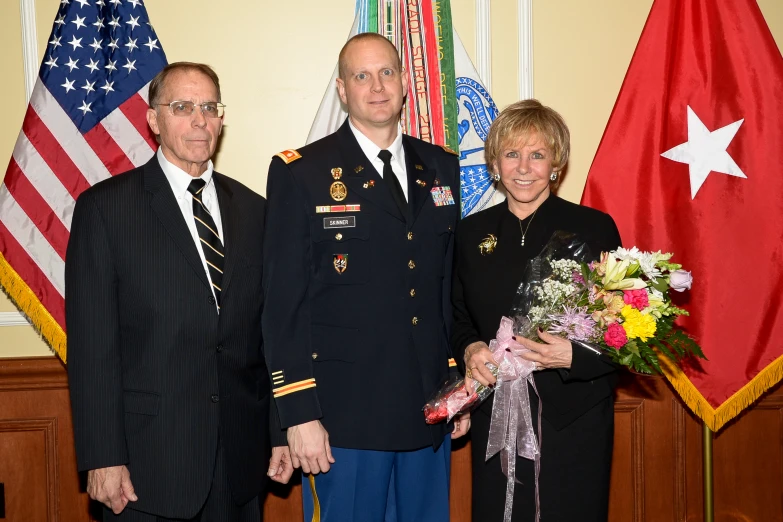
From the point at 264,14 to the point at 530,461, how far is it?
7.37ft

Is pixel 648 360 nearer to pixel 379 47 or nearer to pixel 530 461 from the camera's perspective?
pixel 530 461

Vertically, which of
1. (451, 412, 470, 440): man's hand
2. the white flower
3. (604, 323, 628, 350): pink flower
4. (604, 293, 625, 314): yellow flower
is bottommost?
(451, 412, 470, 440): man's hand

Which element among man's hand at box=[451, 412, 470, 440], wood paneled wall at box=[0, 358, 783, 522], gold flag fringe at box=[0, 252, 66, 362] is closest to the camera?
man's hand at box=[451, 412, 470, 440]

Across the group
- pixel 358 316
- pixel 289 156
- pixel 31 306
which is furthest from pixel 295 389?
pixel 31 306

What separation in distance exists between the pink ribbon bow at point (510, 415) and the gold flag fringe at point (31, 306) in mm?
1844

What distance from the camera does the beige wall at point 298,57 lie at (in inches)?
129

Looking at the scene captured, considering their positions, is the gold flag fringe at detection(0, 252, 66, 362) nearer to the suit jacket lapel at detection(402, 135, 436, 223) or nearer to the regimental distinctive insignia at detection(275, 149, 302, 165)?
the regimental distinctive insignia at detection(275, 149, 302, 165)

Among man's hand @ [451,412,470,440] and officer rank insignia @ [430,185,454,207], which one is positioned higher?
officer rank insignia @ [430,185,454,207]

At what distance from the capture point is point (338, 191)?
7.75 ft

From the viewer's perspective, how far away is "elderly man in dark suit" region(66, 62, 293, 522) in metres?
2.11

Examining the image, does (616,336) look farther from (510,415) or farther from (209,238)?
(209,238)

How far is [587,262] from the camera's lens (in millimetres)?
2188

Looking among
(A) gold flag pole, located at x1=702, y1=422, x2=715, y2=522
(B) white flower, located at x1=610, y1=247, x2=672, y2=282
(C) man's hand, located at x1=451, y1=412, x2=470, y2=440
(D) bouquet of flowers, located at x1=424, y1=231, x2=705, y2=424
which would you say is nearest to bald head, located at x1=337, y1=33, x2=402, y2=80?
(D) bouquet of flowers, located at x1=424, y1=231, x2=705, y2=424

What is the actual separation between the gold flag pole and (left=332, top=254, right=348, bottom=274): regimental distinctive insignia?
1.97 meters
